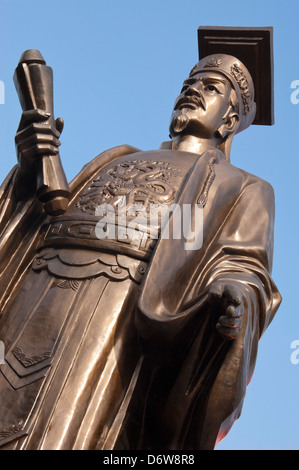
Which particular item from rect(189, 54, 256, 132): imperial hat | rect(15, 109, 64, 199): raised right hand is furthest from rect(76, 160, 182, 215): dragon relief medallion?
rect(189, 54, 256, 132): imperial hat

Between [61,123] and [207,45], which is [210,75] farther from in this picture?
[61,123]

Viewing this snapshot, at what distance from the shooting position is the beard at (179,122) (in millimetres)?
6738

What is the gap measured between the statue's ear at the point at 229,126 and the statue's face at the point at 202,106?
5 cm

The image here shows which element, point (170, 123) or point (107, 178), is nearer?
point (107, 178)

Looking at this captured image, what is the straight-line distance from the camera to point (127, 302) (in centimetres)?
529

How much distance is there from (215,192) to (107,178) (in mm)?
712

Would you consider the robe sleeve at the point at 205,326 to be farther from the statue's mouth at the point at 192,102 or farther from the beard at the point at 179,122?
the statue's mouth at the point at 192,102

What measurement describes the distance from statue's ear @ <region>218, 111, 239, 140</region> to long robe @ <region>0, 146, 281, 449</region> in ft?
3.84

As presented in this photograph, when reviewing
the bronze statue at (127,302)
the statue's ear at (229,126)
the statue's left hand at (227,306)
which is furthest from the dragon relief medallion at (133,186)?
the statue's left hand at (227,306)

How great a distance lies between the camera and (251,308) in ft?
16.6

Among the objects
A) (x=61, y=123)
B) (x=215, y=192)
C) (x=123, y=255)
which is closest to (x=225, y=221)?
(x=215, y=192)

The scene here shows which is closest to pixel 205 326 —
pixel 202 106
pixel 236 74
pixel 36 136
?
pixel 36 136

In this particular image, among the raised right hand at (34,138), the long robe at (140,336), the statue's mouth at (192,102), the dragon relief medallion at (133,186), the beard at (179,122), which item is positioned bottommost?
the long robe at (140,336)

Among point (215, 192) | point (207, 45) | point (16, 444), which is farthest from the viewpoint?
point (207, 45)
